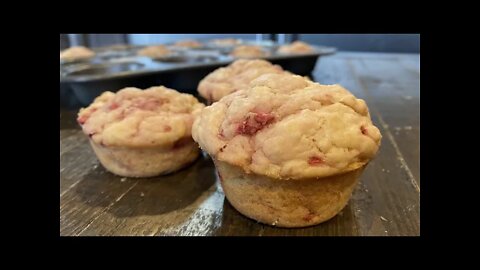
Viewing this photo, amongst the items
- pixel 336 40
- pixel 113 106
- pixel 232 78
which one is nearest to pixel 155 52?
pixel 232 78

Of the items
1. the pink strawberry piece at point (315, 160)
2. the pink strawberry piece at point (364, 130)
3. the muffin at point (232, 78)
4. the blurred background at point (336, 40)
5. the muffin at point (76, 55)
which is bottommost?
the pink strawberry piece at point (315, 160)

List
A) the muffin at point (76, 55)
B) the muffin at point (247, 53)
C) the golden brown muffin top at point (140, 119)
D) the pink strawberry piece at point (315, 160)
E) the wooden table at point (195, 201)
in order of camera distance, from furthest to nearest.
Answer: the muffin at point (247, 53) → the muffin at point (76, 55) → the golden brown muffin top at point (140, 119) → the wooden table at point (195, 201) → the pink strawberry piece at point (315, 160)

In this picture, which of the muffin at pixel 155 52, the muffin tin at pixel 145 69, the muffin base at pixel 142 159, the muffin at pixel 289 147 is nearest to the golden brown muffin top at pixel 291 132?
the muffin at pixel 289 147

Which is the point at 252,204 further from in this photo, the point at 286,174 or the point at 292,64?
the point at 292,64

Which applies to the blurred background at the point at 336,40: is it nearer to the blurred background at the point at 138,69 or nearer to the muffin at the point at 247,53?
the blurred background at the point at 138,69

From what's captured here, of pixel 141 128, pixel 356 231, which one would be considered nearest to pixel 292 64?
pixel 141 128

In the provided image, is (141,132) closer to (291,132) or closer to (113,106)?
(113,106)

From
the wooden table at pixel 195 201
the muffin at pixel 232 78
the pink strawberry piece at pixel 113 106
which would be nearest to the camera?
the wooden table at pixel 195 201

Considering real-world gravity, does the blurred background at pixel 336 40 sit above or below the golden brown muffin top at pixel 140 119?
above
